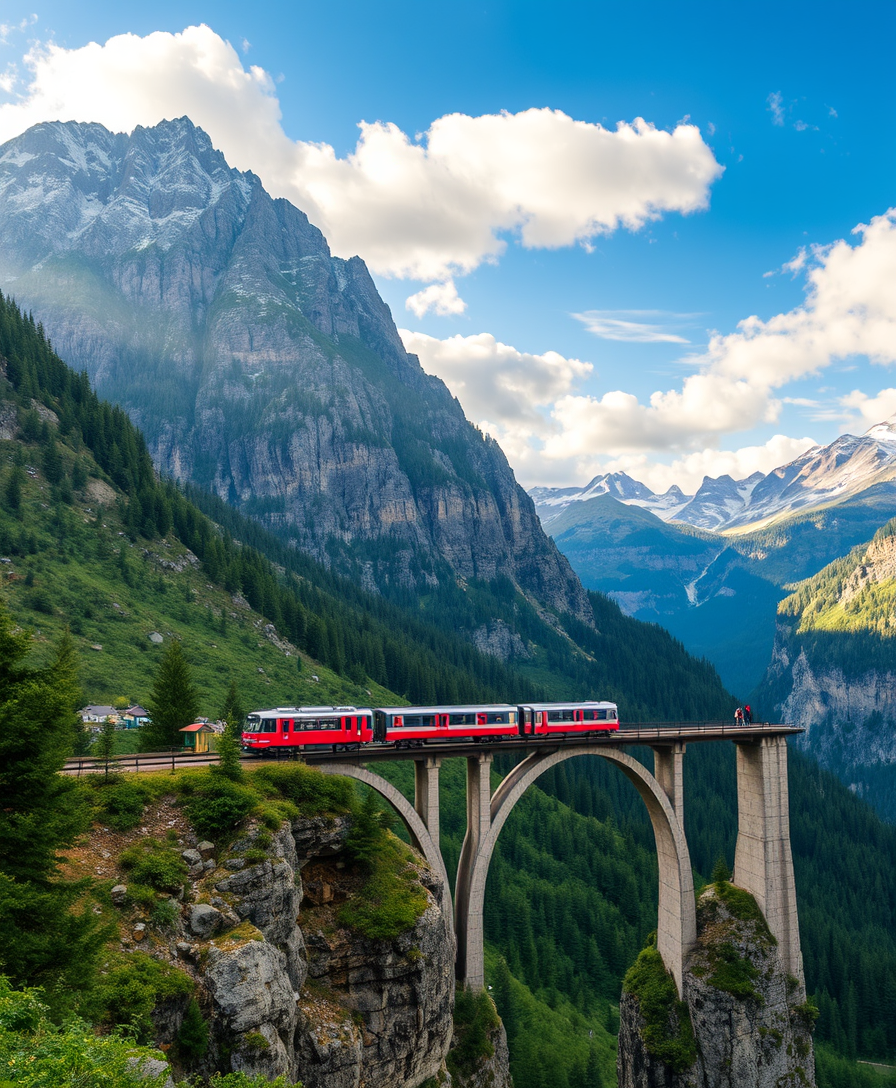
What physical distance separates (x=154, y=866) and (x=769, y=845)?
47.1m

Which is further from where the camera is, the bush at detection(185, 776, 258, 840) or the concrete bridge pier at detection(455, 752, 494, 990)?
the concrete bridge pier at detection(455, 752, 494, 990)

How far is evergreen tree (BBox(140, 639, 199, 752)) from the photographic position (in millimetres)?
43469

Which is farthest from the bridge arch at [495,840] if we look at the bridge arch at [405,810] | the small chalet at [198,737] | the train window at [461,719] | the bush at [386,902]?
the small chalet at [198,737]

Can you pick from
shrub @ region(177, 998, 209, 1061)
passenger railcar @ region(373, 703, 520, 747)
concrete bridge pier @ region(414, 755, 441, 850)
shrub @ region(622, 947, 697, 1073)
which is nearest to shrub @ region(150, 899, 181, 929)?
shrub @ region(177, 998, 209, 1061)

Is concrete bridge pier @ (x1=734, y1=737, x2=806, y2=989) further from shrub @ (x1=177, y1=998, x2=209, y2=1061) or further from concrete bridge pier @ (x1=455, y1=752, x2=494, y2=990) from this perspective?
shrub @ (x1=177, y1=998, x2=209, y2=1061)

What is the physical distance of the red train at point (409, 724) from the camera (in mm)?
40406

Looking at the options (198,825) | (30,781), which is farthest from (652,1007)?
(30,781)

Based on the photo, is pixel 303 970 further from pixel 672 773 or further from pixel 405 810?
pixel 672 773

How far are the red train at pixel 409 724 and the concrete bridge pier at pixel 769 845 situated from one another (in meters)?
14.4

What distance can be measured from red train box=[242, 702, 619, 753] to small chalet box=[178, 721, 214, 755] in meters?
2.24

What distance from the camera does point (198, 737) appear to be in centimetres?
4256

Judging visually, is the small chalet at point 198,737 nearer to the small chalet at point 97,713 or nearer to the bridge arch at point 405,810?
the bridge arch at point 405,810

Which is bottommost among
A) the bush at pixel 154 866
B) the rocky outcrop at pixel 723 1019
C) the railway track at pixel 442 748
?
the rocky outcrop at pixel 723 1019

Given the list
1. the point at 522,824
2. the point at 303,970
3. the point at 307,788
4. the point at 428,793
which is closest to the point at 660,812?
the point at 428,793
